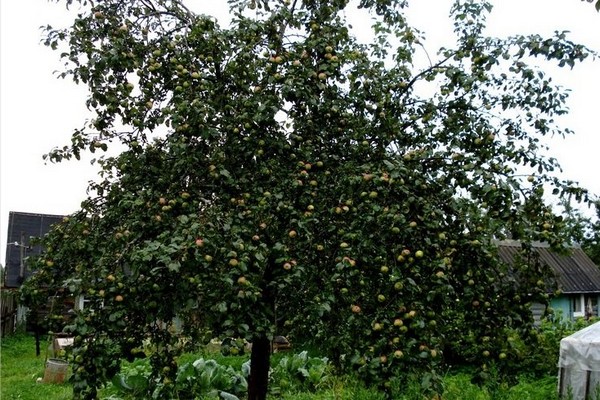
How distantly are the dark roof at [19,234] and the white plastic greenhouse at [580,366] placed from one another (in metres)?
14.1

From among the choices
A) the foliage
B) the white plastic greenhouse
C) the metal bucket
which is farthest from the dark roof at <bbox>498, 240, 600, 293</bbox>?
the metal bucket

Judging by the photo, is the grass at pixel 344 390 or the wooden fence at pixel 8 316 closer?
the grass at pixel 344 390

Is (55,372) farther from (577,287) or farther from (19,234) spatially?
(577,287)

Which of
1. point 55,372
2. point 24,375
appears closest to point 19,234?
point 24,375

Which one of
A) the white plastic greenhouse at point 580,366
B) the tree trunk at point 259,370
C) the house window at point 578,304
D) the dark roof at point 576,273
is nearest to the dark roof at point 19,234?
the tree trunk at point 259,370

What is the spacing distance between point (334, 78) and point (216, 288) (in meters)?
1.61

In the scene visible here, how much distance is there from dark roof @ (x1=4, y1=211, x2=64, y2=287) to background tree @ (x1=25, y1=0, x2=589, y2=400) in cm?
1404

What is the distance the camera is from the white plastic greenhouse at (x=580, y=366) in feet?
20.9

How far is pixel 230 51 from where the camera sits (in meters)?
3.57

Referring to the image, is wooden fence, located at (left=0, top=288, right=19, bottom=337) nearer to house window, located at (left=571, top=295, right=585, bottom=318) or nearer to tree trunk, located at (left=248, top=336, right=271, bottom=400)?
tree trunk, located at (left=248, top=336, right=271, bottom=400)

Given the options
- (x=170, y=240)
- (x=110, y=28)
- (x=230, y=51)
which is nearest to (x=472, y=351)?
(x=170, y=240)

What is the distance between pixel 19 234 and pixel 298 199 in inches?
654

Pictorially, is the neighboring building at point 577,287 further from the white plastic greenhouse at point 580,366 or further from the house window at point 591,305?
the white plastic greenhouse at point 580,366

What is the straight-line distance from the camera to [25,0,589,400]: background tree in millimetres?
2832
